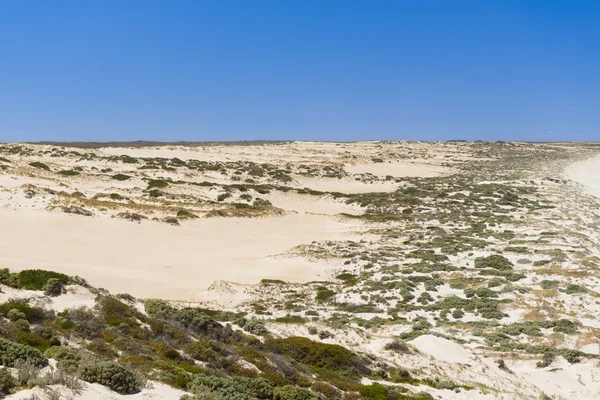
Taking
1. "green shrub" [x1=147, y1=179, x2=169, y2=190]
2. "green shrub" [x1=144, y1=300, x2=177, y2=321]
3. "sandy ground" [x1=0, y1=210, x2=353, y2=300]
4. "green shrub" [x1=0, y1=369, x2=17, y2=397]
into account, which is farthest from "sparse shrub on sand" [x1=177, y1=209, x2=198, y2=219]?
"green shrub" [x1=0, y1=369, x2=17, y2=397]

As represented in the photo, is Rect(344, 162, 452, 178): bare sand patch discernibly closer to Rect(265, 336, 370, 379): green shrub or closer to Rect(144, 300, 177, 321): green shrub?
Rect(265, 336, 370, 379): green shrub

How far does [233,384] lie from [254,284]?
1326 cm

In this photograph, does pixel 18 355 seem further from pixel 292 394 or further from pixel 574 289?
pixel 574 289

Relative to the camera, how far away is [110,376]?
7.32 metres

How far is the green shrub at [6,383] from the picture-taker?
6.29 meters

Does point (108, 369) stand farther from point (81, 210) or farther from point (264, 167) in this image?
point (264, 167)

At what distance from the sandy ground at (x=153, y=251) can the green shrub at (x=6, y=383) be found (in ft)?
40.7

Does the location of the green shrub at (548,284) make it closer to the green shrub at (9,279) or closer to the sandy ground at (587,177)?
the green shrub at (9,279)

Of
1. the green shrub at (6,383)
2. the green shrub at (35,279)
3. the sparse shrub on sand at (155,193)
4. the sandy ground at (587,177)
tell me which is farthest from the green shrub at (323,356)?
the sandy ground at (587,177)

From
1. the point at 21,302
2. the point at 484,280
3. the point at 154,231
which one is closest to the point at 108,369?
the point at 21,302

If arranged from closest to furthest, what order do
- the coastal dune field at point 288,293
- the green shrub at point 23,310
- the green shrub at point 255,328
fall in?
the green shrub at point 23,310 < the coastal dune field at point 288,293 < the green shrub at point 255,328

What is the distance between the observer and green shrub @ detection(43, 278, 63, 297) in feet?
38.0

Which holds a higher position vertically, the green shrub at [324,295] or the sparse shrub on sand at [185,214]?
the sparse shrub on sand at [185,214]

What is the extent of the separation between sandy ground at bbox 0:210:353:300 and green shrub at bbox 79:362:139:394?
1175cm
